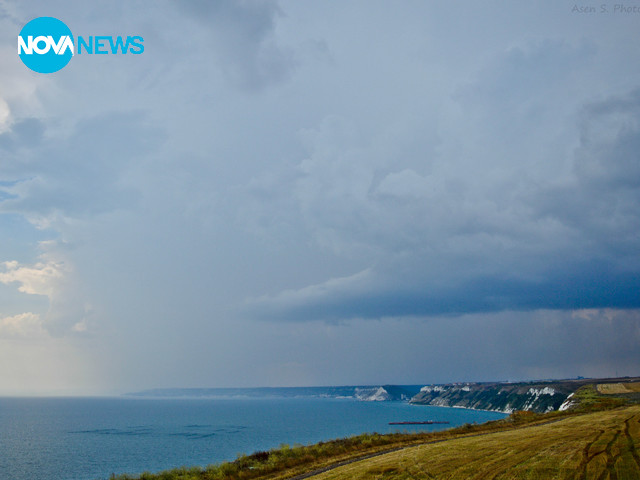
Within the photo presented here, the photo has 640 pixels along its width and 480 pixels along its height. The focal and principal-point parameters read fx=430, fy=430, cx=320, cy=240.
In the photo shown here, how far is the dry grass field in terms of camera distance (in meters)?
27.3

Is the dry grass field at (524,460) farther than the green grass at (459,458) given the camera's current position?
No

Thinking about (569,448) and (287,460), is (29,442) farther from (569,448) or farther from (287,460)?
(569,448)

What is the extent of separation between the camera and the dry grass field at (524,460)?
89.7 ft

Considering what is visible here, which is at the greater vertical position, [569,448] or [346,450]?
[569,448]

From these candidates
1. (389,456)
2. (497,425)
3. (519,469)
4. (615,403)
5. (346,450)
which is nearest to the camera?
(519,469)

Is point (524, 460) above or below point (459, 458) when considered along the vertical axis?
above

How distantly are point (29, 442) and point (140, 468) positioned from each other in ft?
199

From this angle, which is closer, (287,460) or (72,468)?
(287,460)

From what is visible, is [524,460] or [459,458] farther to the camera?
[459,458]

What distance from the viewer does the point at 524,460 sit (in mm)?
31141

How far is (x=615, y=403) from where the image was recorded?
288 ft

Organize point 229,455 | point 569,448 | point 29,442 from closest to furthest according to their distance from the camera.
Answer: point 569,448 < point 229,455 < point 29,442

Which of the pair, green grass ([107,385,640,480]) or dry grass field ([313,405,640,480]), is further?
green grass ([107,385,640,480])

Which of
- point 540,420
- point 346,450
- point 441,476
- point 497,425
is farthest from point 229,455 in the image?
point 441,476
